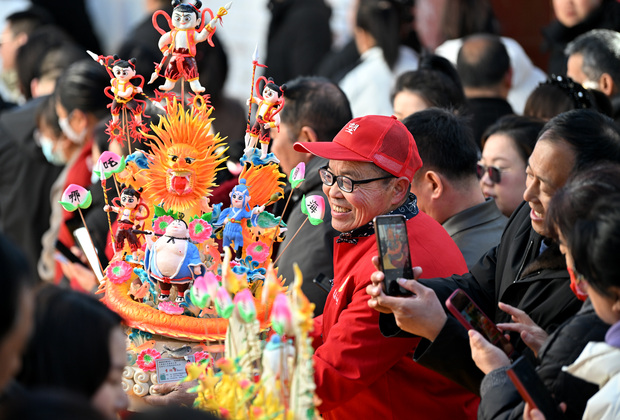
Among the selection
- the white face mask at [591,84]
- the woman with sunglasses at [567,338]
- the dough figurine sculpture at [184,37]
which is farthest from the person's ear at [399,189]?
the white face mask at [591,84]

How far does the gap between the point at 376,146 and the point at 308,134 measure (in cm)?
100

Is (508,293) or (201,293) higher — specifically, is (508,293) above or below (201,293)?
below

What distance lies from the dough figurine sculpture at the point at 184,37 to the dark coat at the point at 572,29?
316cm

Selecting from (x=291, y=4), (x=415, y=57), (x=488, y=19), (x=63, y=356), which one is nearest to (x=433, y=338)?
(x=63, y=356)

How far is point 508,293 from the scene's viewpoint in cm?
259

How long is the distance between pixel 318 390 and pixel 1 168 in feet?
12.6

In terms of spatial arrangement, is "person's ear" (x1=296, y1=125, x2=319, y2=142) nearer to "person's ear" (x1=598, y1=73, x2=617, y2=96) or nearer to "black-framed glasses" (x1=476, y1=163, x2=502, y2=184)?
"black-framed glasses" (x1=476, y1=163, x2=502, y2=184)

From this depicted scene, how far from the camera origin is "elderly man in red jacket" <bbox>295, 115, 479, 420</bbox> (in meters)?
2.47

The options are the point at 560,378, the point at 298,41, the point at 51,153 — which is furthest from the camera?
the point at 298,41

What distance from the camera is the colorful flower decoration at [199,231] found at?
260 centimetres

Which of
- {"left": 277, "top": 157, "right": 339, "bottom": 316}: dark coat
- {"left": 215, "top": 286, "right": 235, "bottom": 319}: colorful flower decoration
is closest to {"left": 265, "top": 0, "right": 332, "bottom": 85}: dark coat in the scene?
{"left": 277, "top": 157, "right": 339, "bottom": 316}: dark coat

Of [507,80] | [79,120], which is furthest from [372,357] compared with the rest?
[79,120]

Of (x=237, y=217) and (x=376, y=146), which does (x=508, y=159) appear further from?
(x=237, y=217)

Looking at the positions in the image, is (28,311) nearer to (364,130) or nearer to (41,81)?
(364,130)
